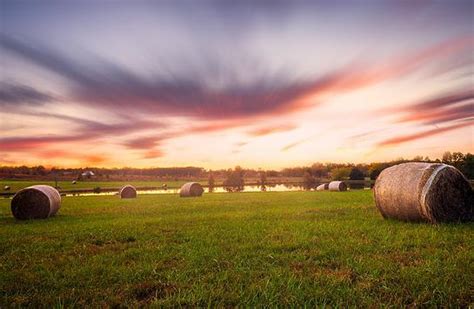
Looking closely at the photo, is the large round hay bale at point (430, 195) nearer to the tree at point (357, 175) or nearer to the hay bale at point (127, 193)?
the hay bale at point (127, 193)

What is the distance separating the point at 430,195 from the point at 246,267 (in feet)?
24.6

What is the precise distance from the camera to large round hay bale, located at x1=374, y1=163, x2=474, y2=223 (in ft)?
34.4

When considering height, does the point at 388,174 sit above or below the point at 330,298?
above

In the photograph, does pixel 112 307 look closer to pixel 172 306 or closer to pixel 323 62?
pixel 172 306

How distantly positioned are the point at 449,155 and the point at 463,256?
81083mm

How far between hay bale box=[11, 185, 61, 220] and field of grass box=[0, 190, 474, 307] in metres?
6.10

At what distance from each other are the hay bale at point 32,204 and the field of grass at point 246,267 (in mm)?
6100

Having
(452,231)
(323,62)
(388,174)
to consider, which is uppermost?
(323,62)

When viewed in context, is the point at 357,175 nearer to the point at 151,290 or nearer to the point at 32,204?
the point at 32,204

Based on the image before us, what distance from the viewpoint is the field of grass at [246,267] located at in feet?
14.8

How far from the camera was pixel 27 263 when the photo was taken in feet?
22.0

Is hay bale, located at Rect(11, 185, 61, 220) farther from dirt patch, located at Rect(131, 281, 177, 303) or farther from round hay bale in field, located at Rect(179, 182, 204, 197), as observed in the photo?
round hay bale in field, located at Rect(179, 182, 204, 197)

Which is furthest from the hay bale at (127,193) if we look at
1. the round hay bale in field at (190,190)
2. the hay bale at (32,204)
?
the hay bale at (32,204)

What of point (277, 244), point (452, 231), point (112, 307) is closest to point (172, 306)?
point (112, 307)
